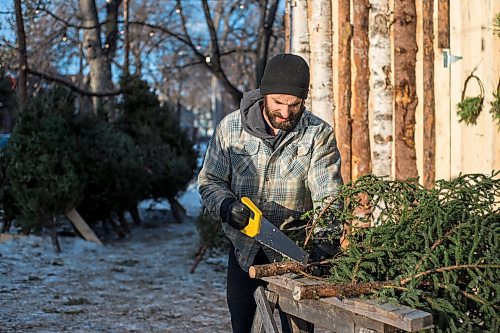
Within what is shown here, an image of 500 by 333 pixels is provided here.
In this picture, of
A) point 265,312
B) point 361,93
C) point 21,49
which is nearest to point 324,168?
point 265,312

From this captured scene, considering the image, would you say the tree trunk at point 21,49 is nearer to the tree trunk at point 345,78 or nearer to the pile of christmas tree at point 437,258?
the tree trunk at point 345,78

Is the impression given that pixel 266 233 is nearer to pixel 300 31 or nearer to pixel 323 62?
pixel 323 62

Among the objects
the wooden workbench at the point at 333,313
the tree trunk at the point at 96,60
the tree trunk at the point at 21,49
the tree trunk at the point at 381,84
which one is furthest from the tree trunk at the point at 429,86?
the tree trunk at the point at 96,60

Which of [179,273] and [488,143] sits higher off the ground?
[488,143]

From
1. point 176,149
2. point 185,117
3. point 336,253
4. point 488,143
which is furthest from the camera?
point 185,117

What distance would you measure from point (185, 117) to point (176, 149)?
45.3m

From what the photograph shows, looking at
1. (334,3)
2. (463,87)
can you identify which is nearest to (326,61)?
(334,3)

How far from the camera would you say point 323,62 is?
22.2ft

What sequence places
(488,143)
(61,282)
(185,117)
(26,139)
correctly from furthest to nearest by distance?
(185,117) < (26,139) < (61,282) < (488,143)

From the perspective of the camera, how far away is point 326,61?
677cm

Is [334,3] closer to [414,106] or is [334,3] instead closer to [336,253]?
[414,106]

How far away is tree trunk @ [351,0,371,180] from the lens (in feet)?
20.9

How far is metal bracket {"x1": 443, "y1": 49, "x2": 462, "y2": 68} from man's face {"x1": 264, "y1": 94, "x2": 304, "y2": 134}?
242cm

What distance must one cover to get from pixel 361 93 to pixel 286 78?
2998 mm
